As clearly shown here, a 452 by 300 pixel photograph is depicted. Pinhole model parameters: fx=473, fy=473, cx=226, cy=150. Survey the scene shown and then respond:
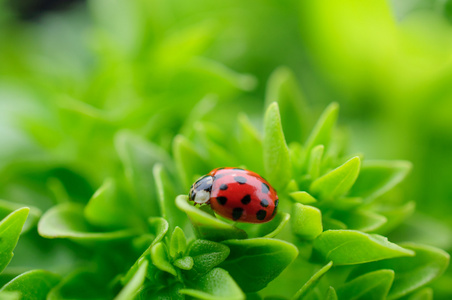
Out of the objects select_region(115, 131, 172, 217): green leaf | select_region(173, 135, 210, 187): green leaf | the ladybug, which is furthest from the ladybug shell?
select_region(115, 131, 172, 217): green leaf

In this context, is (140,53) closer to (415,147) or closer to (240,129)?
(240,129)

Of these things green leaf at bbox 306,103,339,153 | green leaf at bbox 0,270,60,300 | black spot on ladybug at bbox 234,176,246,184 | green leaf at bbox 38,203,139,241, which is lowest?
green leaf at bbox 0,270,60,300

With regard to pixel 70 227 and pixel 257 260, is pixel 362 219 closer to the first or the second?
pixel 257 260

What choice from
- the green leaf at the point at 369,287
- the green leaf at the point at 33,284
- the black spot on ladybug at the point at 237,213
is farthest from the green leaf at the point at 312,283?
the green leaf at the point at 33,284

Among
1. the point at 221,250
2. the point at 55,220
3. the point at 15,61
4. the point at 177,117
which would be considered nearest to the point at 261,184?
the point at 221,250

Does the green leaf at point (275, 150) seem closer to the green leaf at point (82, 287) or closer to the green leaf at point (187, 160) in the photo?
the green leaf at point (187, 160)

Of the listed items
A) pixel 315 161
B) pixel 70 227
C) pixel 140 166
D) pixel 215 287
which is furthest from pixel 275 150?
pixel 70 227

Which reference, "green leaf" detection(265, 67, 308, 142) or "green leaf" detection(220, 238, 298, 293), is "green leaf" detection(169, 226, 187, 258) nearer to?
"green leaf" detection(220, 238, 298, 293)

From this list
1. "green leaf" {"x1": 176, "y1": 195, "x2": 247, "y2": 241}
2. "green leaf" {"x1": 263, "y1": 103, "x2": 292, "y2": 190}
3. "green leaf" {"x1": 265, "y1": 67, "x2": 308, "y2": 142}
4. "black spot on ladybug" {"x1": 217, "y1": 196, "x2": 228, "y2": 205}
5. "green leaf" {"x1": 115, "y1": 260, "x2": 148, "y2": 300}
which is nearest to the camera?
"green leaf" {"x1": 115, "y1": 260, "x2": 148, "y2": 300}
